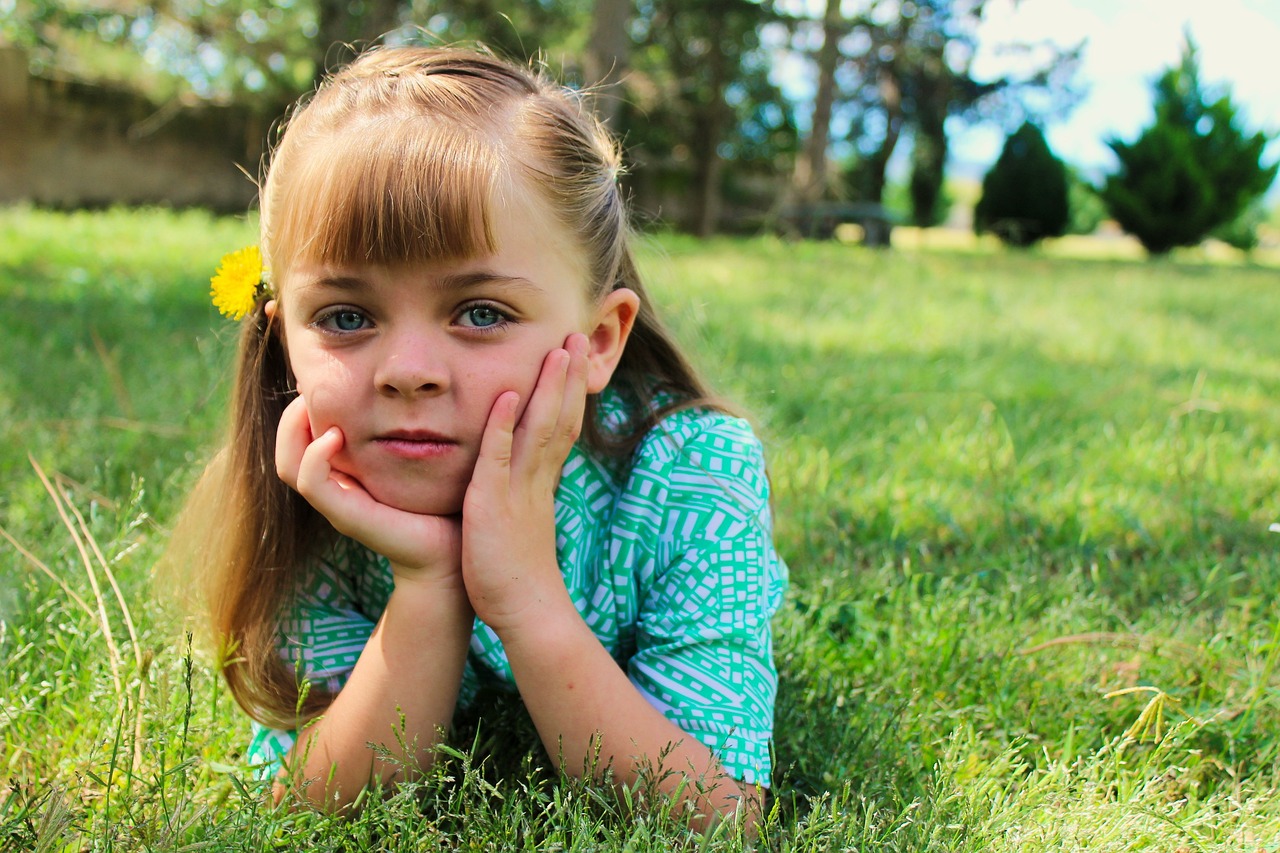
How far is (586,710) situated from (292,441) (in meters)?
0.62

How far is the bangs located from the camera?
145 cm

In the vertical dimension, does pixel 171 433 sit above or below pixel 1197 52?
below

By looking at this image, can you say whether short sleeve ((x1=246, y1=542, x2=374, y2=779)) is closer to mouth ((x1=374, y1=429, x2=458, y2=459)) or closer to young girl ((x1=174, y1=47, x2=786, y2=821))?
young girl ((x1=174, y1=47, x2=786, y2=821))

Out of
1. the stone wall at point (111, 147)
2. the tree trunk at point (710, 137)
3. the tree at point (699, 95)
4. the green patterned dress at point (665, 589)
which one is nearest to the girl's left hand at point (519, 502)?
the green patterned dress at point (665, 589)

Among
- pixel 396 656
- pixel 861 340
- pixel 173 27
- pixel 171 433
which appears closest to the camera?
pixel 396 656

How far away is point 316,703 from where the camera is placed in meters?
1.78

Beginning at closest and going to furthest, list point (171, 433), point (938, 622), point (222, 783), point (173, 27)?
point (222, 783)
point (938, 622)
point (171, 433)
point (173, 27)

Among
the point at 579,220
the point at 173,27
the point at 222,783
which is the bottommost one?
the point at 222,783

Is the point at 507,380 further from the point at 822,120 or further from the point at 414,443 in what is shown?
the point at 822,120

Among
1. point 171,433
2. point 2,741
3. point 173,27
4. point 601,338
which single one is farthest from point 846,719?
point 173,27

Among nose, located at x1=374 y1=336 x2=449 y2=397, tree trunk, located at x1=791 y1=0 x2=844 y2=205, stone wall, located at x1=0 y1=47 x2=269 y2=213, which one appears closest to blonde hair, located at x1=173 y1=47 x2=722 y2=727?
nose, located at x1=374 y1=336 x2=449 y2=397

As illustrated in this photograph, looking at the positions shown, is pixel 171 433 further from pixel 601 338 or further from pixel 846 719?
pixel 846 719

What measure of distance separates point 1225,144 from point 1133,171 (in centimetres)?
147

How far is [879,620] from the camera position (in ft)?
7.47
